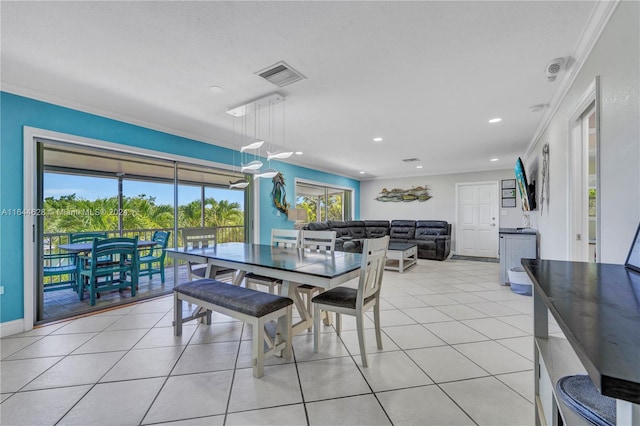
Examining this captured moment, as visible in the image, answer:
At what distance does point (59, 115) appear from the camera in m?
2.83

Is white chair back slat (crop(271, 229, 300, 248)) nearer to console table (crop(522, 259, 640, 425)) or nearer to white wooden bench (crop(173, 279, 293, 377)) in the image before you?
white wooden bench (crop(173, 279, 293, 377))

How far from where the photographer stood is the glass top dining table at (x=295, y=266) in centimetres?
188

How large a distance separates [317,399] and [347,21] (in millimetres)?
2350

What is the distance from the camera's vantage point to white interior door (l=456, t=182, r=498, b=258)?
7133 millimetres

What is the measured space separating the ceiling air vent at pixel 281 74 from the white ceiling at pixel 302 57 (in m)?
0.06

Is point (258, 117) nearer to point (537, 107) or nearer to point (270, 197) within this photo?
point (270, 197)

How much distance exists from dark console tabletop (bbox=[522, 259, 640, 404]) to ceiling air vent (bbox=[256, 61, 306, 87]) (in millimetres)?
2156

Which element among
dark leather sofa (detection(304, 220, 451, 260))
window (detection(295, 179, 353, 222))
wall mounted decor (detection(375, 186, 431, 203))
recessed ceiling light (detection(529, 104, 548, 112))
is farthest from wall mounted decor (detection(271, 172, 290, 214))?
recessed ceiling light (detection(529, 104, 548, 112))

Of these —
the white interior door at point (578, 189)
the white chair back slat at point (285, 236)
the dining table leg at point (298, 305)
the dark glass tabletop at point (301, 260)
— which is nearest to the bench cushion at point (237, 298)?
the dining table leg at point (298, 305)

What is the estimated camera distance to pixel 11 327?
8.32 feet

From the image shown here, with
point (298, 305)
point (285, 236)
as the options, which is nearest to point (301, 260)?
point (298, 305)

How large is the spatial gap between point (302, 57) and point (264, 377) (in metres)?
2.37

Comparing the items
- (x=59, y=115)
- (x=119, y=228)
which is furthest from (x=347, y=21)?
(x=119, y=228)

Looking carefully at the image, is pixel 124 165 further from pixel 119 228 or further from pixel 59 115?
pixel 59 115
